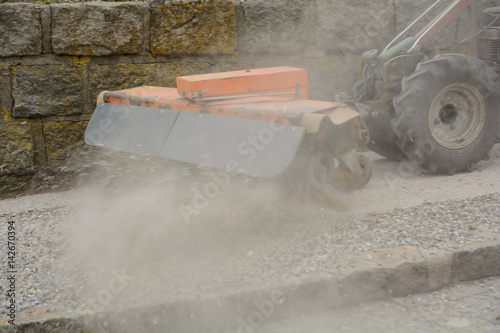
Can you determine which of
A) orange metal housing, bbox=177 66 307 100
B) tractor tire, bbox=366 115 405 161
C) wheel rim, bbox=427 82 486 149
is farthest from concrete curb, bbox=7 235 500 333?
tractor tire, bbox=366 115 405 161

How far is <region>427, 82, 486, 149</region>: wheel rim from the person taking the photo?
430cm

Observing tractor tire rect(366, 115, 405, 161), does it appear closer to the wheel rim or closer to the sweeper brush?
the wheel rim

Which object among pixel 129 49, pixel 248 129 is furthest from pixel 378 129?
pixel 129 49

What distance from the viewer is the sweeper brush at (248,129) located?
3016 millimetres

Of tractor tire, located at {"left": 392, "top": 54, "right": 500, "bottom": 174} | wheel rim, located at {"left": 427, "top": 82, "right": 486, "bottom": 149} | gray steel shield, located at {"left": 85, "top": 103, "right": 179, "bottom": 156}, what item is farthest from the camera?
wheel rim, located at {"left": 427, "top": 82, "right": 486, "bottom": 149}

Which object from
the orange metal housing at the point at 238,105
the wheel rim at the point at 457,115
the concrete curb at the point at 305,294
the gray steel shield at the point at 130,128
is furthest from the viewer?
the wheel rim at the point at 457,115

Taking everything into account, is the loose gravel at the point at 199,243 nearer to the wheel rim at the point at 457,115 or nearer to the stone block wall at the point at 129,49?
the wheel rim at the point at 457,115

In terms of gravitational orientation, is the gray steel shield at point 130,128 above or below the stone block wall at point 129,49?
below

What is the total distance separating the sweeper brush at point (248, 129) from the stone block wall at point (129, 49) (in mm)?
545

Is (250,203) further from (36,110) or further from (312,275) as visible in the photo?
(36,110)

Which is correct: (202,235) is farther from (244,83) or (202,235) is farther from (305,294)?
(244,83)

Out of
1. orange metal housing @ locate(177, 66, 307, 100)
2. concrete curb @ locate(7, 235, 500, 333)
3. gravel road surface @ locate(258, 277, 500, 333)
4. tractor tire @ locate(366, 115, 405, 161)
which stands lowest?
gravel road surface @ locate(258, 277, 500, 333)

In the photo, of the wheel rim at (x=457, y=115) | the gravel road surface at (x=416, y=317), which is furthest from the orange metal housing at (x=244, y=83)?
the gravel road surface at (x=416, y=317)

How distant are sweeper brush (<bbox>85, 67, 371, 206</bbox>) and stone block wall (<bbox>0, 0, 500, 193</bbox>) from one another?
0.55 metres
